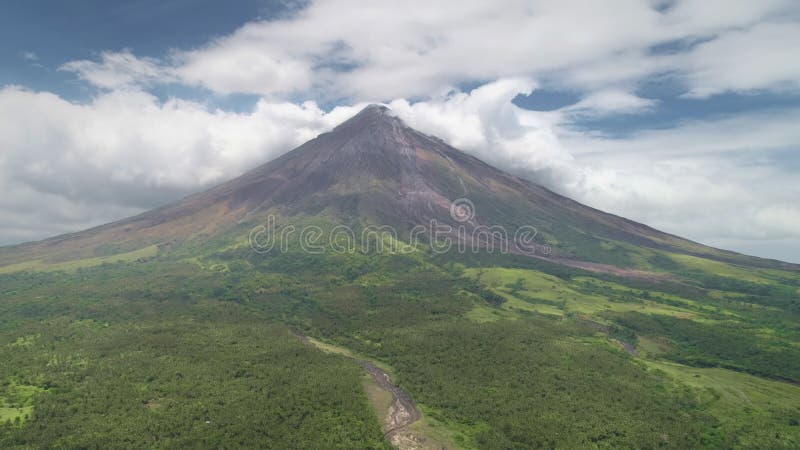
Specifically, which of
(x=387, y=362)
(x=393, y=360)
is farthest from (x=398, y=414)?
(x=387, y=362)

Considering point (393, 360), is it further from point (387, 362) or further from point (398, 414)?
point (398, 414)

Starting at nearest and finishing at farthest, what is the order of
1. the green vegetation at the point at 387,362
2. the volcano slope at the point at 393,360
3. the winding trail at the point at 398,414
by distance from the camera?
1. the green vegetation at the point at 387,362
2. the volcano slope at the point at 393,360
3. the winding trail at the point at 398,414

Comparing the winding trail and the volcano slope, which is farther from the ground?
the volcano slope

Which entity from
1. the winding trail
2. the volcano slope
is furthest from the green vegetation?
the winding trail

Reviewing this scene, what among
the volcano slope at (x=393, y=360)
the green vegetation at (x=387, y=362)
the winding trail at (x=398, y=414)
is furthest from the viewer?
the winding trail at (x=398, y=414)

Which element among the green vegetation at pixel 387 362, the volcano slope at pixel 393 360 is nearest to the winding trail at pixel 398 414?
the volcano slope at pixel 393 360

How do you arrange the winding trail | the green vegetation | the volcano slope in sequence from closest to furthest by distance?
the green vegetation, the volcano slope, the winding trail

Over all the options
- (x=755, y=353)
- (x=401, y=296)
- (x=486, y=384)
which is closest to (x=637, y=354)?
(x=755, y=353)

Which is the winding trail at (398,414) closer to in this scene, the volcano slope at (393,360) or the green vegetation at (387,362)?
the volcano slope at (393,360)

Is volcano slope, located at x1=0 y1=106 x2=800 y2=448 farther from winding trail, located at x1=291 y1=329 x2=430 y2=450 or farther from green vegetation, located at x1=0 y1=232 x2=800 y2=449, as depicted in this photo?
winding trail, located at x1=291 y1=329 x2=430 y2=450
